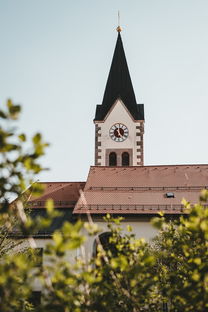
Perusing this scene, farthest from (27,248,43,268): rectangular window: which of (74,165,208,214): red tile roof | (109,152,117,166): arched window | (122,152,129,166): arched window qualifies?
(122,152,129,166): arched window

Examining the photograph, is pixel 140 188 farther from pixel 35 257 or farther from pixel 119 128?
pixel 35 257

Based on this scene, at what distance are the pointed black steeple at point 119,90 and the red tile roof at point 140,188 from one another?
7.80m

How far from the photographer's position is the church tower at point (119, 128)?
2780 centimetres

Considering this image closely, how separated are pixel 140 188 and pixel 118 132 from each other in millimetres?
8914

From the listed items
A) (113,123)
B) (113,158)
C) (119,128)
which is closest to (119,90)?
(113,123)

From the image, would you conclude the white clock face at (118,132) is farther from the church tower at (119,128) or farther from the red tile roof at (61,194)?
the red tile roof at (61,194)

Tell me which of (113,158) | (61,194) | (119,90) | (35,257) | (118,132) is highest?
(119,90)

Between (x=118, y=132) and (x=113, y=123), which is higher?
(x=113, y=123)

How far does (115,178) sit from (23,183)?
1787cm

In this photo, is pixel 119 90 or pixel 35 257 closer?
pixel 35 257

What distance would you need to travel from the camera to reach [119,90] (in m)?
29.9

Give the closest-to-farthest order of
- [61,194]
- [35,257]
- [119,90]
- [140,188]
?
[35,257], [140,188], [61,194], [119,90]

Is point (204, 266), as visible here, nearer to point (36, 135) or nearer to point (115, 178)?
point (36, 135)

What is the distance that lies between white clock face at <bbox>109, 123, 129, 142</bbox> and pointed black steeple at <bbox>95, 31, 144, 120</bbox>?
111 cm
